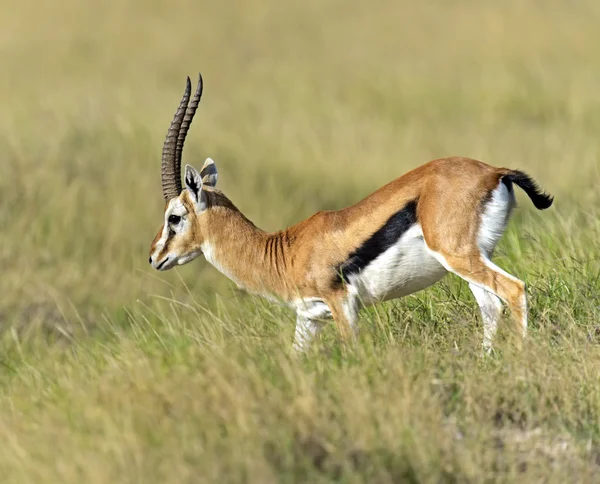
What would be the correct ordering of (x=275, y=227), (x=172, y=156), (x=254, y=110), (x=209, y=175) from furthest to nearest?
(x=254, y=110)
(x=275, y=227)
(x=209, y=175)
(x=172, y=156)

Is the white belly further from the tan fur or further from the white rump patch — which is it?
the white rump patch

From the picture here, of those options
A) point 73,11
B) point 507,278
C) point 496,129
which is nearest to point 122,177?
point 496,129

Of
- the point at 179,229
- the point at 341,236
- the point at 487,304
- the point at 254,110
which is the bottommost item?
the point at 487,304

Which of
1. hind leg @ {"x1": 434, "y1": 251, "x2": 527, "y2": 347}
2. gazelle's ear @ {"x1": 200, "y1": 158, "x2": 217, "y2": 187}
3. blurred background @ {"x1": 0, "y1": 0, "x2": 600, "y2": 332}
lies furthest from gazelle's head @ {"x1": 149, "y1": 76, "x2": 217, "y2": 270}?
blurred background @ {"x1": 0, "y1": 0, "x2": 600, "y2": 332}

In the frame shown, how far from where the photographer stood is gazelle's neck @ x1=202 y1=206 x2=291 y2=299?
7.00 metres

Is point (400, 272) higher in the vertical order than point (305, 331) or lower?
higher

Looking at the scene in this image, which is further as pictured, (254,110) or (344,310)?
(254,110)

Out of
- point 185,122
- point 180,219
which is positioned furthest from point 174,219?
point 185,122

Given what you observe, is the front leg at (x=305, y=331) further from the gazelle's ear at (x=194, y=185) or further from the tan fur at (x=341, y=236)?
the gazelle's ear at (x=194, y=185)

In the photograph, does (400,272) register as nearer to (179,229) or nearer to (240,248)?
(240,248)

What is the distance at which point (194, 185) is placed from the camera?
702cm

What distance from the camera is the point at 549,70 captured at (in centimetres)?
1736

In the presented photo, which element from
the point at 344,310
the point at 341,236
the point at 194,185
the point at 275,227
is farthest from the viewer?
the point at 275,227

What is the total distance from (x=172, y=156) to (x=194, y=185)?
0.26 meters
